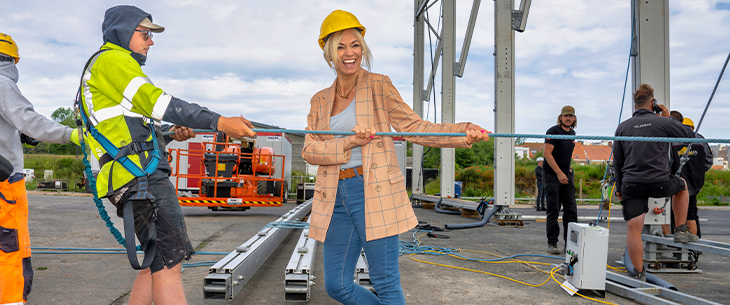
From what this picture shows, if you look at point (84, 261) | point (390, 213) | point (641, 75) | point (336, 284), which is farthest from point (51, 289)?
point (641, 75)

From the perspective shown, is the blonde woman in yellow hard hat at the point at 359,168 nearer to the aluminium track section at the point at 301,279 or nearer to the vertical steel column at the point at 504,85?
the aluminium track section at the point at 301,279

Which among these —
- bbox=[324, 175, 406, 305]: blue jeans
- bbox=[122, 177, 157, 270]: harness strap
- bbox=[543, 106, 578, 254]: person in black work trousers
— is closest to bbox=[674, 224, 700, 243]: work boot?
bbox=[543, 106, 578, 254]: person in black work trousers

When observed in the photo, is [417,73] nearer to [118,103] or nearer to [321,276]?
[321,276]

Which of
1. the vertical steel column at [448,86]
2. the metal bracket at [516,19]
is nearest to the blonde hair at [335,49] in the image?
the metal bracket at [516,19]

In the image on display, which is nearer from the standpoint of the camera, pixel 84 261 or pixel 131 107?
pixel 131 107

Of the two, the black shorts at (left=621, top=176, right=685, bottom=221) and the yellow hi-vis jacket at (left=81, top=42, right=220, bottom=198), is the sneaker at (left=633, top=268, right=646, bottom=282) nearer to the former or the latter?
the black shorts at (left=621, top=176, right=685, bottom=221)

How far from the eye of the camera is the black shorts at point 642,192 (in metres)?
4.05

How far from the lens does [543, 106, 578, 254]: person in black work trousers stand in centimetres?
539

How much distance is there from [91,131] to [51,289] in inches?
93.4

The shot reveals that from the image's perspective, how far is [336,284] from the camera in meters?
2.12

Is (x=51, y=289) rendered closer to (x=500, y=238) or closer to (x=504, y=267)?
(x=504, y=267)

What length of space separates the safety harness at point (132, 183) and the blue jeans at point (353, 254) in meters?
0.77

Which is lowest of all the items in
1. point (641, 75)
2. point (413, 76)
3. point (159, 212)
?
point (159, 212)

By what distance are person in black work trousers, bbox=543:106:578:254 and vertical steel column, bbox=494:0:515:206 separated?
2430mm
